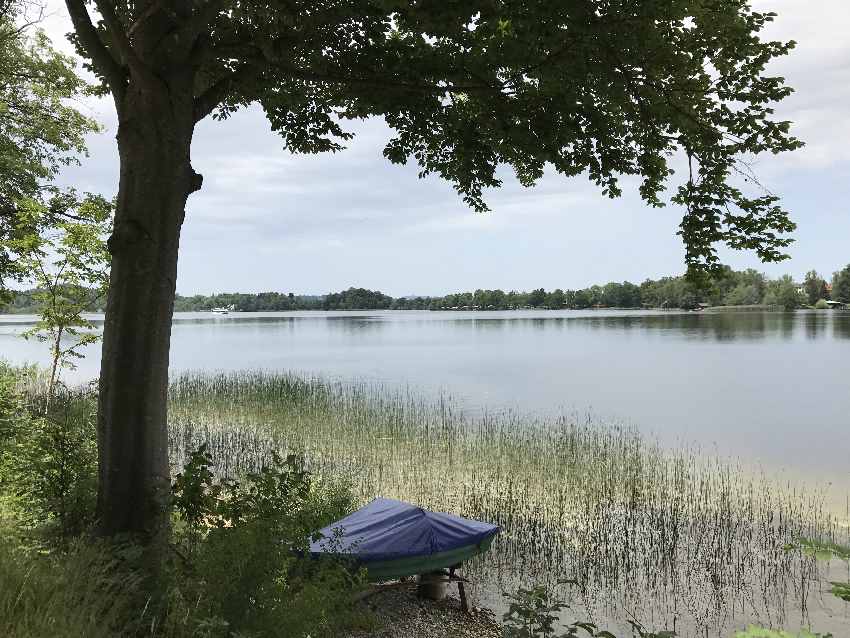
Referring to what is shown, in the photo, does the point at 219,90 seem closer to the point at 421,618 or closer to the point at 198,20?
the point at 198,20

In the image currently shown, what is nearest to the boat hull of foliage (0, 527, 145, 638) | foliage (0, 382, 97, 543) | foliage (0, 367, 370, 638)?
foliage (0, 367, 370, 638)

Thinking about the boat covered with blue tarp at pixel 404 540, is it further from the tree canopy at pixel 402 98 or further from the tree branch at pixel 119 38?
the tree branch at pixel 119 38

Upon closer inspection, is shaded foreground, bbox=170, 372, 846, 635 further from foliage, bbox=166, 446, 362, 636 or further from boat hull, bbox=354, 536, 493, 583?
foliage, bbox=166, 446, 362, 636

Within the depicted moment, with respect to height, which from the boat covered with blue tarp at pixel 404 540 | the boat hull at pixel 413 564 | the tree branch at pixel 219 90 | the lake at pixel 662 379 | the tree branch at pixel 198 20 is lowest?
the lake at pixel 662 379

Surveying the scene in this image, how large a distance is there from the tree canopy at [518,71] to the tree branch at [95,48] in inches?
0.4

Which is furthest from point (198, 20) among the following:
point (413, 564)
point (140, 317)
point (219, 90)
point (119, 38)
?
point (413, 564)

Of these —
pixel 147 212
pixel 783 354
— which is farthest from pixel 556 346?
pixel 147 212

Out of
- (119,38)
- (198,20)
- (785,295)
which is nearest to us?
(119,38)

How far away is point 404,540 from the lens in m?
7.09

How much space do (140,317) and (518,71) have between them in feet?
14.0

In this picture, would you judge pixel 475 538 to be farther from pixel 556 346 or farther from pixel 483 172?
pixel 556 346

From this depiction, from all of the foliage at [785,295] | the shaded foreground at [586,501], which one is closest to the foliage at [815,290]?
the foliage at [785,295]

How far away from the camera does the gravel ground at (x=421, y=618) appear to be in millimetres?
6855

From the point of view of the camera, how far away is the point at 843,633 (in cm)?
720
